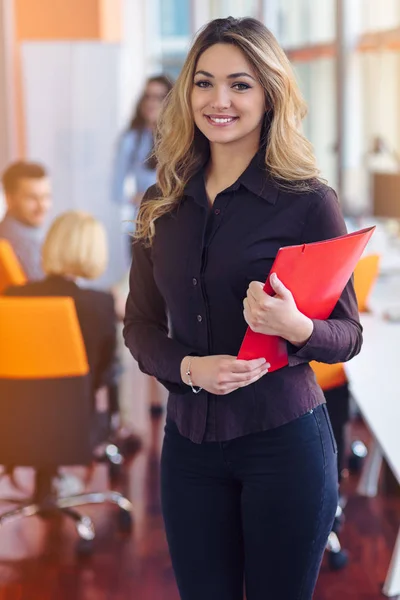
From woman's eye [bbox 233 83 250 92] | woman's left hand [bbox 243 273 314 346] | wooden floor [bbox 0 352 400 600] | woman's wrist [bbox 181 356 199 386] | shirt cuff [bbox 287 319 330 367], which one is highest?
woman's eye [bbox 233 83 250 92]

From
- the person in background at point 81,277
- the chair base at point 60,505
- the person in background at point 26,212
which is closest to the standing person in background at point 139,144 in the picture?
the person in background at point 26,212

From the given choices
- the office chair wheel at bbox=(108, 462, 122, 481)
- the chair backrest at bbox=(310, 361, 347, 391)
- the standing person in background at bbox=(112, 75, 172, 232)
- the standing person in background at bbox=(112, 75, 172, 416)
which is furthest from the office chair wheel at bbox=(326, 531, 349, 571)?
the standing person in background at bbox=(112, 75, 172, 232)

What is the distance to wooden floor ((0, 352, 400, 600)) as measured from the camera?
285 cm

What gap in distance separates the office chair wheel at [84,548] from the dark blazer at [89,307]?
56 cm

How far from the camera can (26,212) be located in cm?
431

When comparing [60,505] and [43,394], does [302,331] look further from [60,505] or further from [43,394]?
[60,505]

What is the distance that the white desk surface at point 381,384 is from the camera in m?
2.39

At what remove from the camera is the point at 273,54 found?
5.27ft

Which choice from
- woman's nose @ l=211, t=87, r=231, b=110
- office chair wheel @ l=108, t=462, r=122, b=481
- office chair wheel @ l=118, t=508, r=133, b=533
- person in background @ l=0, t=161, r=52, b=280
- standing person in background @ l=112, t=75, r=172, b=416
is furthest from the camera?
standing person in background @ l=112, t=75, r=172, b=416

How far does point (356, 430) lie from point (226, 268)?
115 inches

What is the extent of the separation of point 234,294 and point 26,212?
114 inches

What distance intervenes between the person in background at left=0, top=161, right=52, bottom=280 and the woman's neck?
2598mm

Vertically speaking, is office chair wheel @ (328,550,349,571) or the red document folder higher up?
the red document folder

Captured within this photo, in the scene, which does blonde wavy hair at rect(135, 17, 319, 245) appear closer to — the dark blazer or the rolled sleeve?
the rolled sleeve
